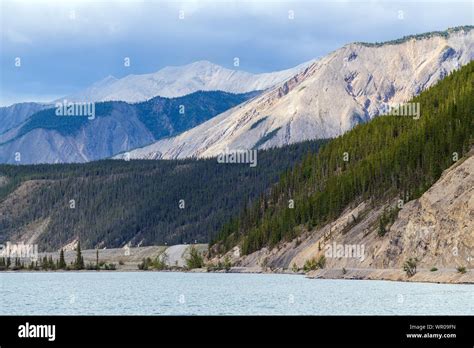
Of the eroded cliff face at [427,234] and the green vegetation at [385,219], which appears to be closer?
the eroded cliff face at [427,234]

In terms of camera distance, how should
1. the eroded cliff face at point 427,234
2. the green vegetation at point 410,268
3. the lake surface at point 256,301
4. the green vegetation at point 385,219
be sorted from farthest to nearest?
1. the green vegetation at point 385,219
2. the green vegetation at point 410,268
3. the eroded cliff face at point 427,234
4. the lake surface at point 256,301

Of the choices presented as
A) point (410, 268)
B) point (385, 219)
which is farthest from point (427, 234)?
point (385, 219)

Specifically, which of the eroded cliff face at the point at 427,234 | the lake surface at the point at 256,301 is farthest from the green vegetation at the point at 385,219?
the lake surface at the point at 256,301

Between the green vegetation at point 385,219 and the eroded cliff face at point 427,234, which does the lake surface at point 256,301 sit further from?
the green vegetation at point 385,219

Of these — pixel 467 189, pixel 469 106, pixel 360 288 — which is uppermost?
pixel 469 106

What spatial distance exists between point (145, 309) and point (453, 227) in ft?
236

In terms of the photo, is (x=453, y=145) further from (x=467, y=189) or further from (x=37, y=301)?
(x=37, y=301)

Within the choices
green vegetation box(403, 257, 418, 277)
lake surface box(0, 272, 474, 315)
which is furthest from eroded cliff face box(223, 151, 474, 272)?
lake surface box(0, 272, 474, 315)

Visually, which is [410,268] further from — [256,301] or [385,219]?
[256,301]

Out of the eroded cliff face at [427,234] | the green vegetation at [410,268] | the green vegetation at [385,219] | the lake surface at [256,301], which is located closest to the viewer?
the lake surface at [256,301]

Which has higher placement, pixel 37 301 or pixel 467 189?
pixel 467 189
